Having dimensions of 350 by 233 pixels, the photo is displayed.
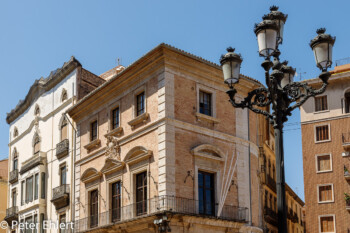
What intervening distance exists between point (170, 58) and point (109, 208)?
26.2 ft

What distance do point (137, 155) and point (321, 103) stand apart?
2131cm

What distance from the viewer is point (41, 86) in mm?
37375

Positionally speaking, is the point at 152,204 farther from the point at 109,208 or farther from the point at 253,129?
the point at 253,129

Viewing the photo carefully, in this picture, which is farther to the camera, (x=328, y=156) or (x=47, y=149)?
(x=328, y=156)

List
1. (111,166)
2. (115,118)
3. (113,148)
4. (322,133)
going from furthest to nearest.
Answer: (322,133), (115,118), (111,166), (113,148)

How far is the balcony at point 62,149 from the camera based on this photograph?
32.3 metres

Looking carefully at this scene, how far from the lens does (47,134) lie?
3553 centimetres

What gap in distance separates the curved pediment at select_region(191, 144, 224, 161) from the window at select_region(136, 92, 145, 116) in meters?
3.30

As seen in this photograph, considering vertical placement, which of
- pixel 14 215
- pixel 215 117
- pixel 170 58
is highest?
pixel 170 58

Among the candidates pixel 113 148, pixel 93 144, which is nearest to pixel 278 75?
pixel 113 148

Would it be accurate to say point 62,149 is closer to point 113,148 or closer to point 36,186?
point 36,186

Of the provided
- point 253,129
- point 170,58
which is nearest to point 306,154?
point 253,129

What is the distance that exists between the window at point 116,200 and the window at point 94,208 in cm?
162

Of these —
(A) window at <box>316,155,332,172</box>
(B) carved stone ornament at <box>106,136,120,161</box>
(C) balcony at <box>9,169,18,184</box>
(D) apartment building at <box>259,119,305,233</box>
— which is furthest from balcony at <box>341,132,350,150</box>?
(C) balcony at <box>9,169,18,184</box>
